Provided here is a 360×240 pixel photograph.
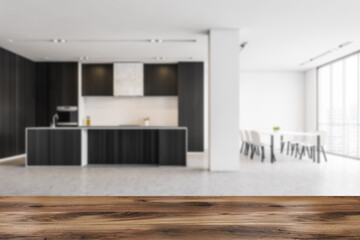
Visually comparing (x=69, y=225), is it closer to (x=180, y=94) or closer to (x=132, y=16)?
(x=132, y=16)

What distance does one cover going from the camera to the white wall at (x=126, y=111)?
9.55m

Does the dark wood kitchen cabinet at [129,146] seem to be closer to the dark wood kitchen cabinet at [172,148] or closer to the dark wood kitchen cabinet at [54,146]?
the dark wood kitchen cabinet at [172,148]

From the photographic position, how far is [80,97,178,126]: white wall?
376 inches

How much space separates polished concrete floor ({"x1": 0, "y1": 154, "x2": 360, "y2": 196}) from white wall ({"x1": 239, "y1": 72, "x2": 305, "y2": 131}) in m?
4.13

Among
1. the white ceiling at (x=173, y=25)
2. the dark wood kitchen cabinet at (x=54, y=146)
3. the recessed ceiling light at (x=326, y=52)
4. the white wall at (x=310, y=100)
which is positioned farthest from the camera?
the white wall at (x=310, y=100)

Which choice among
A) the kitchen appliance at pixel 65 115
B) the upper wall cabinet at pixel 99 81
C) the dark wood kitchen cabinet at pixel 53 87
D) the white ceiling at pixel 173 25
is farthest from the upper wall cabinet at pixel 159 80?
the kitchen appliance at pixel 65 115

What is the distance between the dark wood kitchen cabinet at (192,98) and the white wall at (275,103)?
2351 mm

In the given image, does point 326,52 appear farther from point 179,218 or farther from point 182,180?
point 179,218

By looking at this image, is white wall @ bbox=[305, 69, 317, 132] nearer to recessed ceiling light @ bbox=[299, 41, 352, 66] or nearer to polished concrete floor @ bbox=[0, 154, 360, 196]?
recessed ceiling light @ bbox=[299, 41, 352, 66]

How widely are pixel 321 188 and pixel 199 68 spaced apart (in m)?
5.64

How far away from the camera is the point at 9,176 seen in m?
5.10

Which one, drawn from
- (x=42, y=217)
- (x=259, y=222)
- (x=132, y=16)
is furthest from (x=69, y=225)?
(x=132, y=16)

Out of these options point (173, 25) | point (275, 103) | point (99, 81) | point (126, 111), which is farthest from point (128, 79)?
point (275, 103)

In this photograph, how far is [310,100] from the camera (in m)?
10.1
